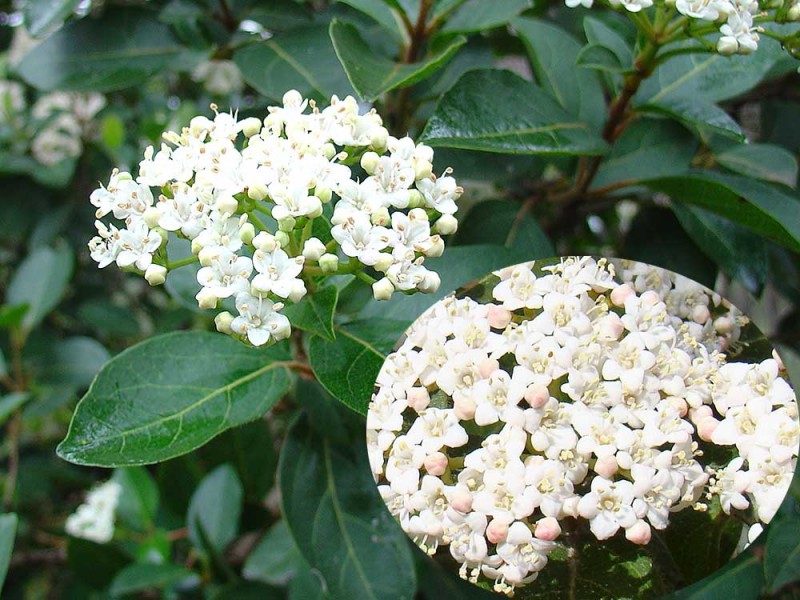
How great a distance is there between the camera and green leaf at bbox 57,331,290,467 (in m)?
0.90

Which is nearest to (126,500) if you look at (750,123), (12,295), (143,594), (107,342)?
(143,594)

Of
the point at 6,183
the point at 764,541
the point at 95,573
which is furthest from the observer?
the point at 6,183

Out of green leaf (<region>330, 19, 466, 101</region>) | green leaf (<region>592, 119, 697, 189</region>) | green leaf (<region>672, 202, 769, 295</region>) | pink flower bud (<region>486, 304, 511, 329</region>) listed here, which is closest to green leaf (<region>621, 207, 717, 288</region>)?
green leaf (<region>672, 202, 769, 295</region>)

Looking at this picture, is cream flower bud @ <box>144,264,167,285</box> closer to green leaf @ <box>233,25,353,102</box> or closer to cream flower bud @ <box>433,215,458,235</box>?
cream flower bud @ <box>433,215,458,235</box>

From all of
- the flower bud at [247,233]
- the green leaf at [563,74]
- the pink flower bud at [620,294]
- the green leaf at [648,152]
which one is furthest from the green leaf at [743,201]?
the flower bud at [247,233]

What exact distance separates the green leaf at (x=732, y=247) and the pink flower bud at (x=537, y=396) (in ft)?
1.96

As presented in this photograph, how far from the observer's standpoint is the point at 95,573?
1.70 meters

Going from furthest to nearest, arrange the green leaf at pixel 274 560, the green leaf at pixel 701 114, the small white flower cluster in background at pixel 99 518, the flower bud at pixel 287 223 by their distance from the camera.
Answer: the small white flower cluster in background at pixel 99 518
the green leaf at pixel 274 560
the green leaf at pixel 701 114
the flower bud at pixel 287 223

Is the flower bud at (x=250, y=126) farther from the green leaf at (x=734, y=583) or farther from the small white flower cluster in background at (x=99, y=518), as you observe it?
the small white flower cluster in background at (x=99, y=518)

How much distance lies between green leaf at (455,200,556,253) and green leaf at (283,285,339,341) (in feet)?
1.44

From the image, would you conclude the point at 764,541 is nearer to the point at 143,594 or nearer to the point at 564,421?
the point at 564,421

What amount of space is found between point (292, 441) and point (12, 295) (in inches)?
42.6

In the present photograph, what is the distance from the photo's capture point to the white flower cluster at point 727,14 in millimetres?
928

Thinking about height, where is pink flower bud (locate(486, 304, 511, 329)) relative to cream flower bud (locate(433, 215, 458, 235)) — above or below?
below
